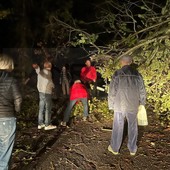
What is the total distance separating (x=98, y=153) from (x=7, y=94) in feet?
8.05

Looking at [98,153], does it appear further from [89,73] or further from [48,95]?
[89,73]

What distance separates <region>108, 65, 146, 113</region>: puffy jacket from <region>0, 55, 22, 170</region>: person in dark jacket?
1.85 meters

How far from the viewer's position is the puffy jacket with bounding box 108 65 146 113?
546 centimetres

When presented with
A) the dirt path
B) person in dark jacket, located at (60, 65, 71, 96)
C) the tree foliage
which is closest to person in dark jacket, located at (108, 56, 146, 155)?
the dirt path

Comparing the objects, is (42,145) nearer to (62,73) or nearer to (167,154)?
(167,154)

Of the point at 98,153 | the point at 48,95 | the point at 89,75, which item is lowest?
the point at 98,153

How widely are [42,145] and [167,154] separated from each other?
8.31ft

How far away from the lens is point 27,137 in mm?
7004

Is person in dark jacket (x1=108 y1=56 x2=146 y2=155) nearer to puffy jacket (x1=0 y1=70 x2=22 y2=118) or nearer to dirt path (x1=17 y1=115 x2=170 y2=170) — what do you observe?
dirt path (x1=17 y1=115 x2=170 y2=170)

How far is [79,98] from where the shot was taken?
7.89 m

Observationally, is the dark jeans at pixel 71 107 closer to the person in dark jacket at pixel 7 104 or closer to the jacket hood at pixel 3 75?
the person in dark jacket at pixel 7 104

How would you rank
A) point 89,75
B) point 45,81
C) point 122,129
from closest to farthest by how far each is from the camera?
point 122,129, point 45,81, point 89,75

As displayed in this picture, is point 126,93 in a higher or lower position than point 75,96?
higher

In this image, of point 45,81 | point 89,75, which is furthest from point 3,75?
point 89,75
